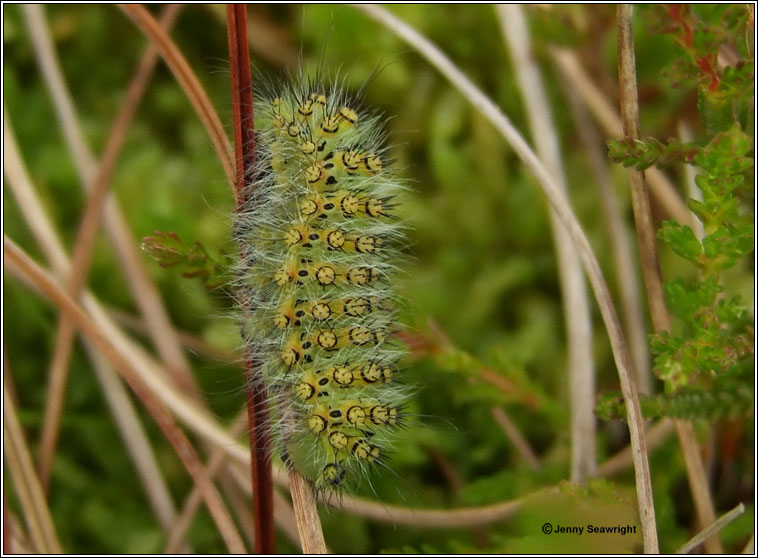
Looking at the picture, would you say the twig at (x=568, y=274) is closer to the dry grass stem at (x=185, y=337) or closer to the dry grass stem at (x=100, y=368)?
the dry grass stem at (x=185, y=337)

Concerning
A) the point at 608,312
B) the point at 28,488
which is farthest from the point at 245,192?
the point at 28,488

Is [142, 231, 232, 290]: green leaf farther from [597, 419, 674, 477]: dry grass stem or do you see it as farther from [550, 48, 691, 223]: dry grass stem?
[550, 48, 691, 223]: dry grass stem

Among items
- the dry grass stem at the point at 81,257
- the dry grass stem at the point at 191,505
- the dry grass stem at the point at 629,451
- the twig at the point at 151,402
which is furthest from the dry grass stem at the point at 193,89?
the dry grass stem at the point at 629,451

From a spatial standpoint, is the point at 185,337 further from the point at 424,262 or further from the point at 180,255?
the point at 180,255

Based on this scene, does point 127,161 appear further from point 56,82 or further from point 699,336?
point 699,336

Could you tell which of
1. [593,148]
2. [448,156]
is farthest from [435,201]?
[593,148]

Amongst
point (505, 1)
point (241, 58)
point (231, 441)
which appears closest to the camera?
point (241, 58)
